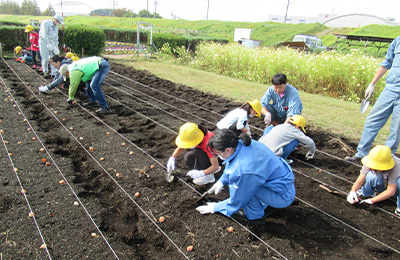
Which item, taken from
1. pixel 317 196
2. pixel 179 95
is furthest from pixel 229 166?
pixel 179 95

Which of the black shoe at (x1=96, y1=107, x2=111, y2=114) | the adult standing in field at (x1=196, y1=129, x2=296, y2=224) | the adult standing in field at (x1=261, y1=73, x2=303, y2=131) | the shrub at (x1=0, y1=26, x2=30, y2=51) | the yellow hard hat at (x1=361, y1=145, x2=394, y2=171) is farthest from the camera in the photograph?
the shrub at (x1=0, y1=26, x2=30, y2=51)

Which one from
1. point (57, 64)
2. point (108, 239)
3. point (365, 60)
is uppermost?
point (365, 60)

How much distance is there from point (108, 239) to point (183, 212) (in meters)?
0.74

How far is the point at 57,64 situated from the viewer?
16.7 ft

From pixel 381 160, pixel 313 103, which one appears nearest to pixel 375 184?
pixel 381 160

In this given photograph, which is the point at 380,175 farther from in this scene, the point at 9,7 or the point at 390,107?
the point at 9,7

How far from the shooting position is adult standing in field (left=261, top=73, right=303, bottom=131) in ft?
12.7

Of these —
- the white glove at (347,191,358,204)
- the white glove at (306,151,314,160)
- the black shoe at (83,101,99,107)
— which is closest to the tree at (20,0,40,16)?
the black shoe at (83,101,99,107)

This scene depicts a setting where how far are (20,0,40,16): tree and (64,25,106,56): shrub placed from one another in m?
71.7

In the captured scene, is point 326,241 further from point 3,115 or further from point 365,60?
point 365,60

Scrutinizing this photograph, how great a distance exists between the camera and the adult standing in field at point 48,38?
7.43 metres

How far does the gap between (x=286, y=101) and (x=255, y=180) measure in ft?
7.67

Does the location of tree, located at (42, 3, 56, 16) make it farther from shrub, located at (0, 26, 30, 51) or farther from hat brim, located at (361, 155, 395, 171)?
hat brim, located at (361, 155, 395, 171)

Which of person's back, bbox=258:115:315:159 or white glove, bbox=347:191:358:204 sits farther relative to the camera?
person's back, bbox=258:115:315:159
